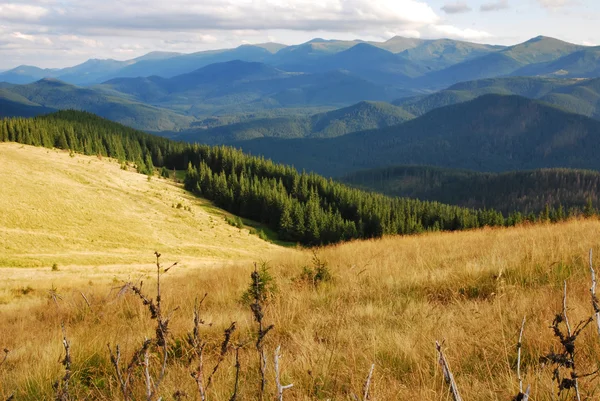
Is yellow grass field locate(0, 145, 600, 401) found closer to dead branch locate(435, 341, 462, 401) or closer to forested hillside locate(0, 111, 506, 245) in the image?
dead branch locate(435, 341, 462, 401)

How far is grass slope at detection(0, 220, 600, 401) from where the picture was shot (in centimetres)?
401

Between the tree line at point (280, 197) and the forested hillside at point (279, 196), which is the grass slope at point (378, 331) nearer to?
the tree line at point (280, 197)

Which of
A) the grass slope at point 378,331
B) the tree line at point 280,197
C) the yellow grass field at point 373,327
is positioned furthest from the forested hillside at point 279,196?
the grass slope at point 378,331

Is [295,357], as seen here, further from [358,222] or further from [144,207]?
[358,222]

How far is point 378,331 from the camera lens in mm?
5320

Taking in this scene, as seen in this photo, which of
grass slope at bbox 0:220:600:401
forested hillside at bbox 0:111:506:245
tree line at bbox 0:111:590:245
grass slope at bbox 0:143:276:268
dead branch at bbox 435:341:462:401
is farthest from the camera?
forested hillside at bbox 0:111:506:245

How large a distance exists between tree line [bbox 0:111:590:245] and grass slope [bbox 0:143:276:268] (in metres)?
19.0

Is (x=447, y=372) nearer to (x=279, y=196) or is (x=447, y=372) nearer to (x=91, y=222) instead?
(x=91, y=222)

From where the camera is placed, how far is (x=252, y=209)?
295 feet

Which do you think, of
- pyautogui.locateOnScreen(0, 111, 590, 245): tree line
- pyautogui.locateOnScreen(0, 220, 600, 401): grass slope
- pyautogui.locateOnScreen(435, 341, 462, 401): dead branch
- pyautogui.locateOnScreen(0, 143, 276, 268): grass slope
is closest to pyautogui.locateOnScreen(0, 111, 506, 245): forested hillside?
pyautogui.locateOnScreen(0, 111, 590, 245): tree line

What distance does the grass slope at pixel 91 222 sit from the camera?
37.7 m

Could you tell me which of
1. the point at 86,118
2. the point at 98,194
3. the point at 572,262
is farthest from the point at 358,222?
the point at 86,118

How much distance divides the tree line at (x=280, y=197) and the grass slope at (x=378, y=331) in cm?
6364

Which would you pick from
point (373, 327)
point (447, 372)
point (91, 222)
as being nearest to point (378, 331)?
point (373, 327)
